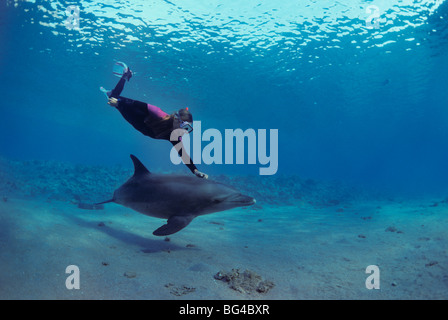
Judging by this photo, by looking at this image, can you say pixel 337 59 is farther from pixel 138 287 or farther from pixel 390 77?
pixel 138 287

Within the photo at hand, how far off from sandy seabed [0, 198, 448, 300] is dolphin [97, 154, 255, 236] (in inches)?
30.8

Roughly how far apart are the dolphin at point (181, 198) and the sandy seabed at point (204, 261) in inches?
30.8

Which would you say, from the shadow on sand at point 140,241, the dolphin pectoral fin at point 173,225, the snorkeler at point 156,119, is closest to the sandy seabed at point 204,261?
the shadow on sand at point 140,241

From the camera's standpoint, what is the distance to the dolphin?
14.6ft

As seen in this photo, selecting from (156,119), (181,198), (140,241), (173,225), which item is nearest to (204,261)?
(173,225)

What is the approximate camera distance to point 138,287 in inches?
122

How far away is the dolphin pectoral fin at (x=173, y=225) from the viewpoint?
3956 millimetres

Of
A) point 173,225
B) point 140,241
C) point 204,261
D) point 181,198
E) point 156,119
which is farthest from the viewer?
point 140,241

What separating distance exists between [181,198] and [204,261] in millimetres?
1209

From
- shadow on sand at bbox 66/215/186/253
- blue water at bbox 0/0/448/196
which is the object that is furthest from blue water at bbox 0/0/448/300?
shadow on sand at bbox 66/215/186/253

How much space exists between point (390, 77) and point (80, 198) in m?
29.6

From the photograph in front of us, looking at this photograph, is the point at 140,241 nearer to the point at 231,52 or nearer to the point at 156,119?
the point at 156,119

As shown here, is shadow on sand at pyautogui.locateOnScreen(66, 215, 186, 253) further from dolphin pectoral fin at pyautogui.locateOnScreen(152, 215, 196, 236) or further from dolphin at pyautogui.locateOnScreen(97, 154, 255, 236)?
dolphin pectoral fin at pyautogui.locateOnScreen(152, 215, 196, 236)

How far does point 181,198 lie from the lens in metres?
4.55
